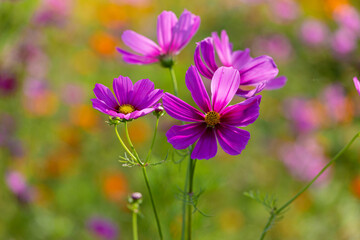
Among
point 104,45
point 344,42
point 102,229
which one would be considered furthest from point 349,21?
point 102,229

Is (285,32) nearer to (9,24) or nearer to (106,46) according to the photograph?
(106,46)

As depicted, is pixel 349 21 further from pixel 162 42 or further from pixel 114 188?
pixel 162 42

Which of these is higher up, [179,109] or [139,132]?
[139,132]

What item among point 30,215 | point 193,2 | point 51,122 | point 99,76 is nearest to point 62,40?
point 99,76

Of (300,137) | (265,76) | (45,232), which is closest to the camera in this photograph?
(265,76)

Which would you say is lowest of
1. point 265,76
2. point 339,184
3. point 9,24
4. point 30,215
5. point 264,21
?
point 265,76

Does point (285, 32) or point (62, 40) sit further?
point (285, 32)

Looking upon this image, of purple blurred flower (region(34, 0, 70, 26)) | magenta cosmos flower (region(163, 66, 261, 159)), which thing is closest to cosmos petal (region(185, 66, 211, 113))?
magenta cosmos flower (region(163, 66, 261, 159))
